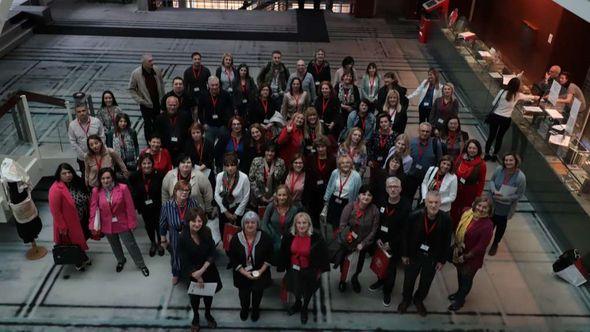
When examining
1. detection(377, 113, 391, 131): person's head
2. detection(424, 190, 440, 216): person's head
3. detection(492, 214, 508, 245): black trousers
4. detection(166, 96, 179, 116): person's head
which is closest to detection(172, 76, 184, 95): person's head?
detection(166, 96, 179, 116): person's head

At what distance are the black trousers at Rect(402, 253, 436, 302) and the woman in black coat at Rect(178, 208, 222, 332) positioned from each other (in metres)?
1.87

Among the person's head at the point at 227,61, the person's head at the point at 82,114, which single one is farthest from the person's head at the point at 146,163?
the person's head at the point at 227,61

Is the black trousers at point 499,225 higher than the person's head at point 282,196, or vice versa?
the person's head at point 282,196

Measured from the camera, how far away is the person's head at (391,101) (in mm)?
6816

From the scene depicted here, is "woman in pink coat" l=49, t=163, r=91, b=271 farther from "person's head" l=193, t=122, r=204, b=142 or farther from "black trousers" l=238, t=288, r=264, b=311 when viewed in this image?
"black trousers" l=238, t=288, r=264, b=311

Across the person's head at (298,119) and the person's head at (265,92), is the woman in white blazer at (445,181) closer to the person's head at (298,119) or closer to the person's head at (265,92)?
the person's head at (298,119)

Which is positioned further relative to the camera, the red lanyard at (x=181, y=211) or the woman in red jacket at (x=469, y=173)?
the woman in red jacket at (x=469, y=173)

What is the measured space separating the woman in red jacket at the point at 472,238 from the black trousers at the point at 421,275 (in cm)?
28

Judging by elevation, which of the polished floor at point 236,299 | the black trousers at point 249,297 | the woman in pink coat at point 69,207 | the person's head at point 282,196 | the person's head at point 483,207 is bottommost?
the polished floor at point 236,299

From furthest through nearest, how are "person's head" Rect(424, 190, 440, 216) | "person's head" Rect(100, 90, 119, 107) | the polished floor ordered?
"person's head" Rect(100, 90, 119, 107), the polished floor, "person's head" Rect(424, 190, 440, 216)

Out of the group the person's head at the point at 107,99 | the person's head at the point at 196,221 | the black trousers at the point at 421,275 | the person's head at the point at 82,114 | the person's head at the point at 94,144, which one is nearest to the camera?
the person's head at the point at 196,221

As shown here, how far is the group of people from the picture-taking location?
4.69 m

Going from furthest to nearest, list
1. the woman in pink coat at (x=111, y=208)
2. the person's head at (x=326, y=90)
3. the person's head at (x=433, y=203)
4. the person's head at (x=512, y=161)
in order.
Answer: the person's head at (x=326, y=90) → the person's head at (x=512, y=161) → the woman in pink coat at (x=111, y=208) → the person's head at (x=433, y=203)

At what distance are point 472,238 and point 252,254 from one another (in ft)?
6.72
